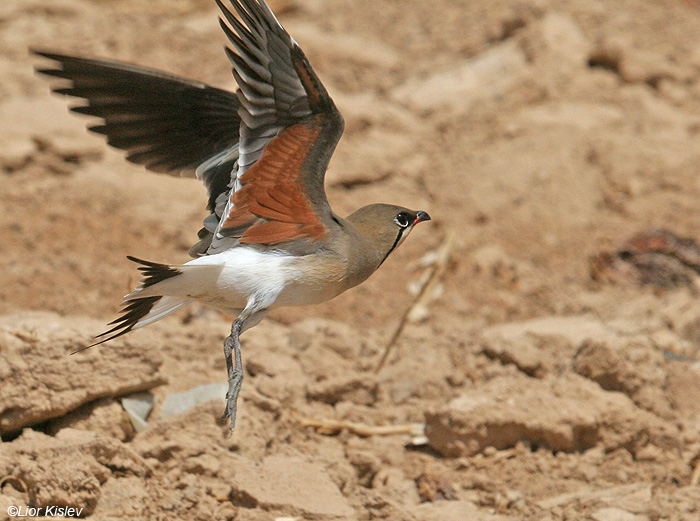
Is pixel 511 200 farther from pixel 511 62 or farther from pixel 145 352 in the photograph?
pixel 145 352

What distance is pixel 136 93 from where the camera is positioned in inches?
203

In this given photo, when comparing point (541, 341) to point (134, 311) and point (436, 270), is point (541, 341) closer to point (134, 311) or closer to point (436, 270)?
point (436, 270)

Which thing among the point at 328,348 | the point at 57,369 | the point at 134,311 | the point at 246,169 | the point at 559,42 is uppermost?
the point at 559,42

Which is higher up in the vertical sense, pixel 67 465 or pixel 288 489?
pixel 288 489

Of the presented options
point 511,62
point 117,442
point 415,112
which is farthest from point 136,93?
point 511,62

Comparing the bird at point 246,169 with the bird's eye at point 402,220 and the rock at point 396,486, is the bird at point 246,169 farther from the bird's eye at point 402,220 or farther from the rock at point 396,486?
the rock at point 396,486

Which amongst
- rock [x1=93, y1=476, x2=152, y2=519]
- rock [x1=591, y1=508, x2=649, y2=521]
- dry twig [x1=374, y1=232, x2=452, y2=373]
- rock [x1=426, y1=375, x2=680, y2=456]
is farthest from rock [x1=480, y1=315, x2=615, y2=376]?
rock [x1=93, y1=476, x2=152, y2=519]

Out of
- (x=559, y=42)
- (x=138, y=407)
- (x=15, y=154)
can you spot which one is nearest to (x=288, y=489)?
(x=138, y=407)

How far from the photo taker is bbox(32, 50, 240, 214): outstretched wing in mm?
5098

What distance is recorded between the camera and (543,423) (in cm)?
547

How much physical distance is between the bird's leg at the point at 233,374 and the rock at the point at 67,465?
0.64 meters

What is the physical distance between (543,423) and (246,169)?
2336 millimetres

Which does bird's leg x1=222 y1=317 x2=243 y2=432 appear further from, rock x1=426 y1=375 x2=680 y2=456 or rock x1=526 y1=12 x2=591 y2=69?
rock x1=526 y1=12 x2=591 y2=69

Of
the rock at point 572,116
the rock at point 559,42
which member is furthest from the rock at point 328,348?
the rock at point 559,42
